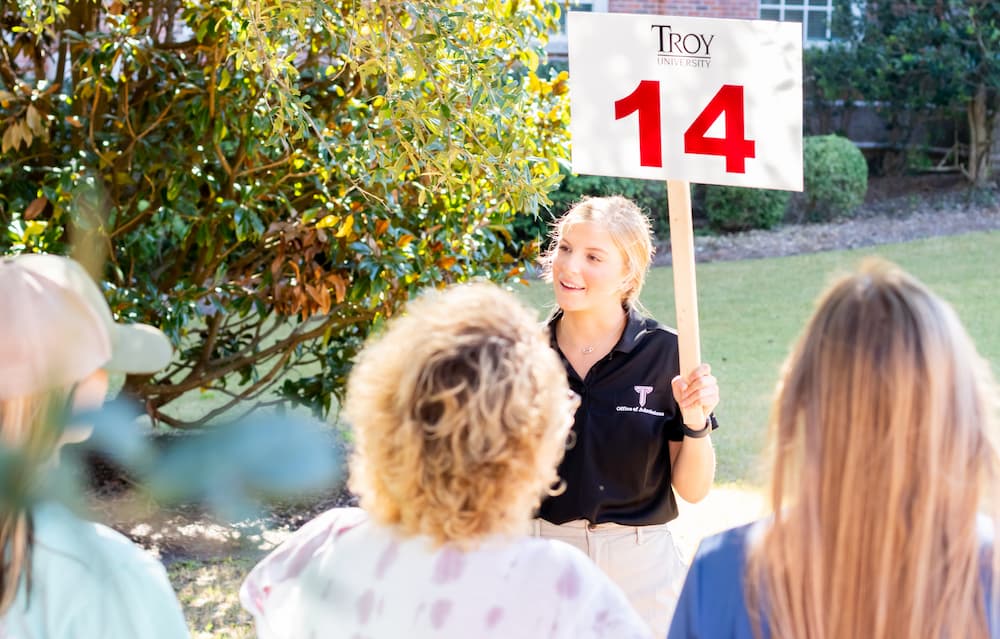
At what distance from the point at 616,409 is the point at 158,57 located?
319 centimetres

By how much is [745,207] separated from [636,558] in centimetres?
1288

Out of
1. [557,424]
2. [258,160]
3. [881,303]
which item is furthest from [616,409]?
[258,160]

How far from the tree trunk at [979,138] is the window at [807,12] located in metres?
2.68

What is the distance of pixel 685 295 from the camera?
112 inches

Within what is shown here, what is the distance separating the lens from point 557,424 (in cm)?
166

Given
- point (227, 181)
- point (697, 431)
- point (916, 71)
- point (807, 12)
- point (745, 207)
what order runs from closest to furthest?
point (697, 431) < point (227, 181) < point (745, 207) < point (916, 71) < point (807, 12)

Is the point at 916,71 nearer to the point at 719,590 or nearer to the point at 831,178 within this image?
the point at 831,178

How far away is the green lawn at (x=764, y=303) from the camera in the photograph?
8148 millimetres

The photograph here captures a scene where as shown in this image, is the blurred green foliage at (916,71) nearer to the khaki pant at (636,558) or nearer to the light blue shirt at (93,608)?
the khaki pant at (636,558)

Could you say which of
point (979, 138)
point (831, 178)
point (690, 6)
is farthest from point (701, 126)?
point (979, 138)

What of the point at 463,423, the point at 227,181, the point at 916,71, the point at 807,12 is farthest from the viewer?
the point at 807,12

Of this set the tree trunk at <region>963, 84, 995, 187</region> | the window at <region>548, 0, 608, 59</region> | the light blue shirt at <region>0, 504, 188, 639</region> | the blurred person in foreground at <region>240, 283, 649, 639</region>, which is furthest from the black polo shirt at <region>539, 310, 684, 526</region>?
the tree trunk at <region>963, 84, 995, 187</region>

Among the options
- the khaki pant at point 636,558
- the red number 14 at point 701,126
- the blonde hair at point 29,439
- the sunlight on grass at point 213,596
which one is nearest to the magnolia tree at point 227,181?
the sunlight on grass at point 213,596

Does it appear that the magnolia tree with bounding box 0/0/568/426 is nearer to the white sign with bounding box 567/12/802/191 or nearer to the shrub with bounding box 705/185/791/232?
the white sign with bounding box 567/12/802/191
